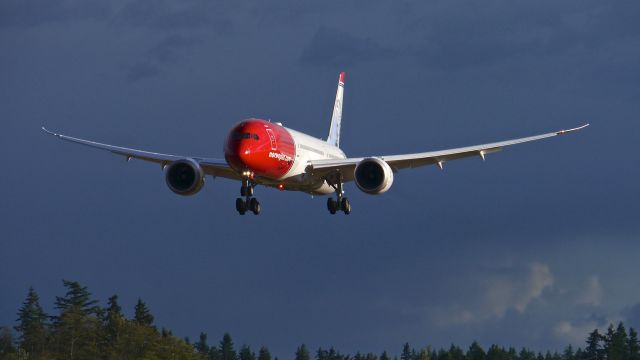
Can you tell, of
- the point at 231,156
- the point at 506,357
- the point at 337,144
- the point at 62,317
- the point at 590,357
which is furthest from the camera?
the point at 506,357

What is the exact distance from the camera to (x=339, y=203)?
8844cm

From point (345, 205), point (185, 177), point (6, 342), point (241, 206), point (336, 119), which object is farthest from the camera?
point (6, 342)

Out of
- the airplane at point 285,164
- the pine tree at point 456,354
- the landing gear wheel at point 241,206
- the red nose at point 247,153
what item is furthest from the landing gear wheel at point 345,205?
the pine tree at point 456,354

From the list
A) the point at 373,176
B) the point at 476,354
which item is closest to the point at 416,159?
the point at 373,176

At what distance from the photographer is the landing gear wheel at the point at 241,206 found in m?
84.8

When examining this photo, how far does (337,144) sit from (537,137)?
21.0 m

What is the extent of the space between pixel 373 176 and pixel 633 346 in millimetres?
69514

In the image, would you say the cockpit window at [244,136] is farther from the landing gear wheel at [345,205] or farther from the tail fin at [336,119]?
the tail fin at [336,119]

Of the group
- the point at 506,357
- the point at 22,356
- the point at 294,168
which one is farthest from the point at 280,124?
the point at 506,357

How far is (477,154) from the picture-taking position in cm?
8738

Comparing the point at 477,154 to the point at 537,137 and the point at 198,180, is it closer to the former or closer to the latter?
the point at 537,137

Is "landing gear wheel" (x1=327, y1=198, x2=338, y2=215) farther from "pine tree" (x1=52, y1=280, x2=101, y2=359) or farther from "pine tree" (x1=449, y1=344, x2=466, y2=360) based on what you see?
"pine tree" (x1=449, y1=344, x2=466, y2=360)

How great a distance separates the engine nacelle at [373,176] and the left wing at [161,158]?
6.97 metres

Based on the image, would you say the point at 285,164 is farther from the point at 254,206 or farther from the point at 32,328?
the point at 32,328
